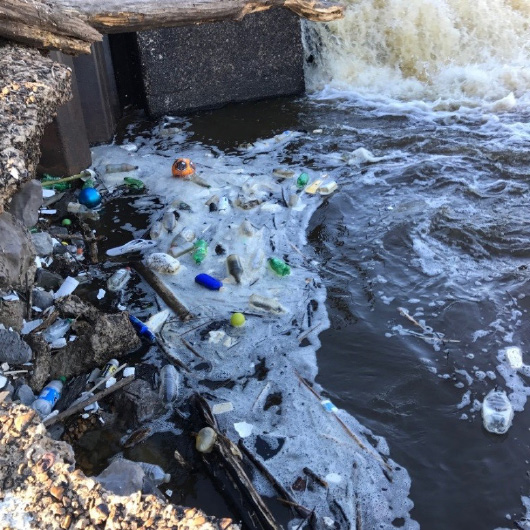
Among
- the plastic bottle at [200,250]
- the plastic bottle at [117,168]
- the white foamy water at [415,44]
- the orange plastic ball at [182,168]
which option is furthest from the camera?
the white foamy water at [415,44]

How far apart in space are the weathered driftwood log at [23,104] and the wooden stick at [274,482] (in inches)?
67.8

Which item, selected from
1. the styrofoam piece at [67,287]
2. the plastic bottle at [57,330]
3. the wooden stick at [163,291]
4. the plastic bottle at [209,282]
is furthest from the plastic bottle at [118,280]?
the plastic bottle at [57,330]

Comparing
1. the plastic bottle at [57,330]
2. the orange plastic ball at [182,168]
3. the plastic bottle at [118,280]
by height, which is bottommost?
the plastic bottle at [118,280]

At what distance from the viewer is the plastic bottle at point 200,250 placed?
15.3 ft

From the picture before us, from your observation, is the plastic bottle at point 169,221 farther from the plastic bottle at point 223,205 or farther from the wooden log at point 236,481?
the wooden log at point 236,481

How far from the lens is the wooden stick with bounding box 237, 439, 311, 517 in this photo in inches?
108

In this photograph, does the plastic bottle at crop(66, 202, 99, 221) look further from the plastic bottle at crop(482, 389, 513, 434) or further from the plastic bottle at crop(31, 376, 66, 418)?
the plastic bottle at crop(482, 389, 513, 434)

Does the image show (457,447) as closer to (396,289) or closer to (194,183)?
(396,289)

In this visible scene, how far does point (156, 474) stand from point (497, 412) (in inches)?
70.6

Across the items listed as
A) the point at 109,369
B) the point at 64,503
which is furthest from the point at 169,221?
the point at 64,503

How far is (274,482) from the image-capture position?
2.88 metres

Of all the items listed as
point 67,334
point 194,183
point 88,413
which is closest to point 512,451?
point 88,413

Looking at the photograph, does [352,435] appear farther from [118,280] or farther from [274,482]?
[118,280]

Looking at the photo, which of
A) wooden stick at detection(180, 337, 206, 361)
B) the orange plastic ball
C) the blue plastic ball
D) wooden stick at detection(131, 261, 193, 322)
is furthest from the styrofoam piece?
the orange plastic ball
